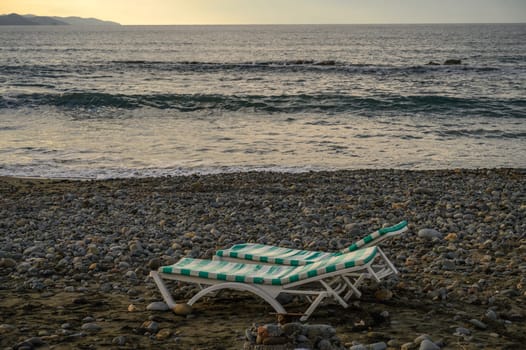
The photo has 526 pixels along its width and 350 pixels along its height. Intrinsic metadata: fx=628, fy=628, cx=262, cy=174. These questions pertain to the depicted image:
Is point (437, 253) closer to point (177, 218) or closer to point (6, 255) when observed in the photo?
point (177, 218)

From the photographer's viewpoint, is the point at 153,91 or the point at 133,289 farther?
the point at 153,91

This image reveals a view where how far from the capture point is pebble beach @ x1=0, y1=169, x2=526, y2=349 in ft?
15.6

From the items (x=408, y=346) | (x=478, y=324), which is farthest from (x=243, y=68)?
(x=408, y=346)

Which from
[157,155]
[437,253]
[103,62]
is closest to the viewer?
[437,253]

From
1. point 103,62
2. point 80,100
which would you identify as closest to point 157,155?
point 80,100

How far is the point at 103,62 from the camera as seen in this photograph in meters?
50.6

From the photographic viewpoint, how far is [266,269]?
5.48m

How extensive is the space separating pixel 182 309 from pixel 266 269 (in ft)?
2.62

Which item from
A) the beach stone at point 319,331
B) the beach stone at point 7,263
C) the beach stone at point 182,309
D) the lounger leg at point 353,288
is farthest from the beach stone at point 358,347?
the beach stone at point 7,263

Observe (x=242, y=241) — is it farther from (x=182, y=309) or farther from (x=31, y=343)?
(x=31, y=343)

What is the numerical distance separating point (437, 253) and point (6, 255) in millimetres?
4774

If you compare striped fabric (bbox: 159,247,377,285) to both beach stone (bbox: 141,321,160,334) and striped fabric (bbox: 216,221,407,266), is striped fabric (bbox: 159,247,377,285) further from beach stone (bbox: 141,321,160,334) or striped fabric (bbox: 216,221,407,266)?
beach stone (bbox: 141,321,160,334)

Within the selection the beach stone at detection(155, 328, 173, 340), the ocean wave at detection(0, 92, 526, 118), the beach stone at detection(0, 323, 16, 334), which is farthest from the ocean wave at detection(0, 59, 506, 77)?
the beach stone at detection(155, 328, 173, 340)

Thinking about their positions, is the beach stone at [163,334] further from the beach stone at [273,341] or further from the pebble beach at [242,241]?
the beach stone at [273,341]
